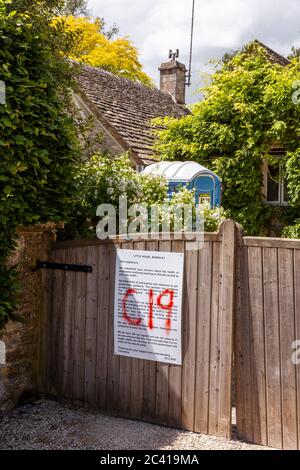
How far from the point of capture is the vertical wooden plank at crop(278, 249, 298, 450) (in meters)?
3.96

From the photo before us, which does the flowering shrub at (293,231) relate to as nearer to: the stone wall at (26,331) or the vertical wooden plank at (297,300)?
the stone wall at (26,331)

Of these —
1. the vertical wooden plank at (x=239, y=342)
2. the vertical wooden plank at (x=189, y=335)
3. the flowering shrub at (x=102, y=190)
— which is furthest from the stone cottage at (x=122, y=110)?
the vertical wooden plank at (x=239, y=342)

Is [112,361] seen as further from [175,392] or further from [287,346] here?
[287,346]

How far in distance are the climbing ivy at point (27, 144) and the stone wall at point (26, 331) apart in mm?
234

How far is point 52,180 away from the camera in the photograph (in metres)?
4.91

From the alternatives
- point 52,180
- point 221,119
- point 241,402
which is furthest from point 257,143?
point 241,402

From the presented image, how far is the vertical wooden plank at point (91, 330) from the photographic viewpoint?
4906 mm

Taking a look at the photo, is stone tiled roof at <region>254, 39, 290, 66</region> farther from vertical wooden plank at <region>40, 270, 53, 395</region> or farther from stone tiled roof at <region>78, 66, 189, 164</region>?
vertical wooden plank at <region>40, 270, 53, 395</region>

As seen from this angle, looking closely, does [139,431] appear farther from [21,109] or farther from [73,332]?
[21,109]

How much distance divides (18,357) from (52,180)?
1.81m

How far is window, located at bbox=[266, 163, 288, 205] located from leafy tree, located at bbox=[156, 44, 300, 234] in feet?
1.01

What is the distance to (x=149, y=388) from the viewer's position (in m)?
4.60
